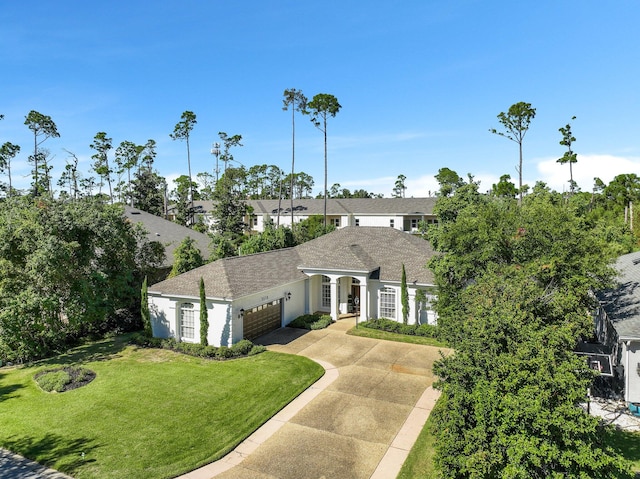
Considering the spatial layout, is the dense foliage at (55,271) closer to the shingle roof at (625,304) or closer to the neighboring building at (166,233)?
the neighboring building at (166,233)

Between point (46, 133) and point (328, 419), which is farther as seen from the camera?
point (46, 133)

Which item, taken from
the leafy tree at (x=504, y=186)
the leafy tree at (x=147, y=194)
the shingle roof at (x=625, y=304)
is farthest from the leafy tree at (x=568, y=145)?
the leafy tree at (x=147, y=194)

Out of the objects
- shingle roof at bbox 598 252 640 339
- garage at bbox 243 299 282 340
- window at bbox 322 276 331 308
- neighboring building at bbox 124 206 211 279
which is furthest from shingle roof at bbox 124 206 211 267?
shingle roof at bbox 598 252 640 339

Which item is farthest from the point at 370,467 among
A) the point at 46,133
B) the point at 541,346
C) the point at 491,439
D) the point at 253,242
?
the point at 46,133

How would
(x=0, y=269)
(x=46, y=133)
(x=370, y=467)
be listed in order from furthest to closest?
(x=46, y=133)
(x=0, y=269)
(x=370, y=467)

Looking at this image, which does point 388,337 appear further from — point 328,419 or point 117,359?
point 117,359

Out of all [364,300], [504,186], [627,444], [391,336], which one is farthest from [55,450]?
[504,186]

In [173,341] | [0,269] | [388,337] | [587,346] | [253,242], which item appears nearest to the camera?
[587,346]
